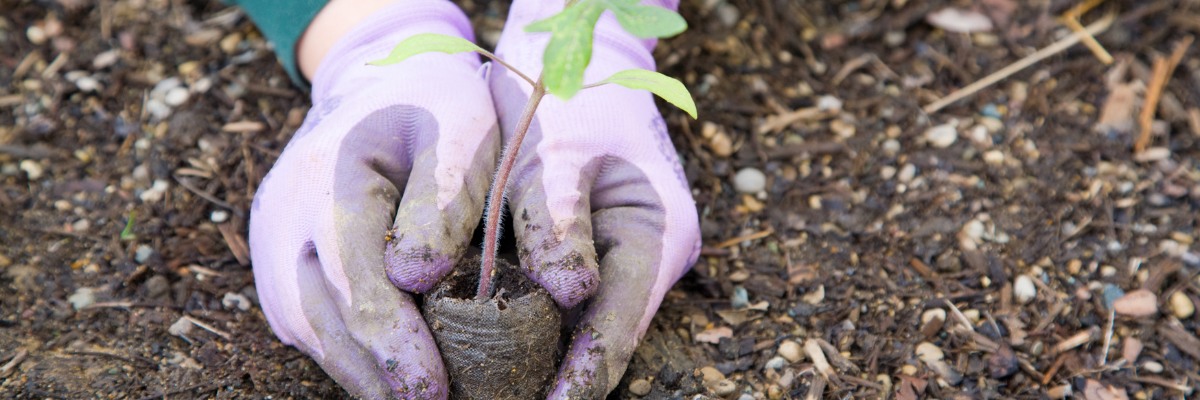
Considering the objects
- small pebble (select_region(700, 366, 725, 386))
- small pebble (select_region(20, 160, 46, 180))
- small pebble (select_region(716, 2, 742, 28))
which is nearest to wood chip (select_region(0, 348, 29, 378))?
small pebble (select_region(20, 160, 46, 180))

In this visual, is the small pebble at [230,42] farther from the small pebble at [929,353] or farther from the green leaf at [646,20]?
the small pebble at [929,353]

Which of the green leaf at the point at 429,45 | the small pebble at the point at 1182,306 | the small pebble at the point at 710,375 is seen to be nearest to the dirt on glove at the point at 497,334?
the small pebble at the point at 710,375

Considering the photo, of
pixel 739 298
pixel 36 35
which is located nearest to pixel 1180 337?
pixel 739 298

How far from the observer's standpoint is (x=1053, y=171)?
2469 millimetres

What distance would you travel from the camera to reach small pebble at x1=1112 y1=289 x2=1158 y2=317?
214 centimetres

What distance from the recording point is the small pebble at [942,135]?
2564 mm

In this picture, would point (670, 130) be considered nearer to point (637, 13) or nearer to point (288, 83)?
point (288, 83)

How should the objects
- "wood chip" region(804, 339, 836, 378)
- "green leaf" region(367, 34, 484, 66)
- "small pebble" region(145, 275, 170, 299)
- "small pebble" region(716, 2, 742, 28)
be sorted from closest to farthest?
1. "green leaf" region(367, 34, 484, 66)
2. "wood chip" region(804, 339, 836, 378)
3. "small pebble" region(145, 275, 170, 299)
4. "small pebble" region(716, 2, 742, 28)

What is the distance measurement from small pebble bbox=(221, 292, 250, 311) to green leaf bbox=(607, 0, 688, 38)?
4.15ft

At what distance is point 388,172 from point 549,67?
2.90 feet

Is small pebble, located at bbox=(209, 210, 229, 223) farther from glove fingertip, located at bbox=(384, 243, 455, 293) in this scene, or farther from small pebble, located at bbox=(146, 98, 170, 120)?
glove fingertip, located at bbox=(384, 243, 455, 293)

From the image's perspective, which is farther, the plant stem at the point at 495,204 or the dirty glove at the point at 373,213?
the dirty glove at the point at 373,213

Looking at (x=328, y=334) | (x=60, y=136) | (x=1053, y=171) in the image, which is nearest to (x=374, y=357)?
(x=328, y=334)

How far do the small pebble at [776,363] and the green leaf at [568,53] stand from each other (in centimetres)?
106
